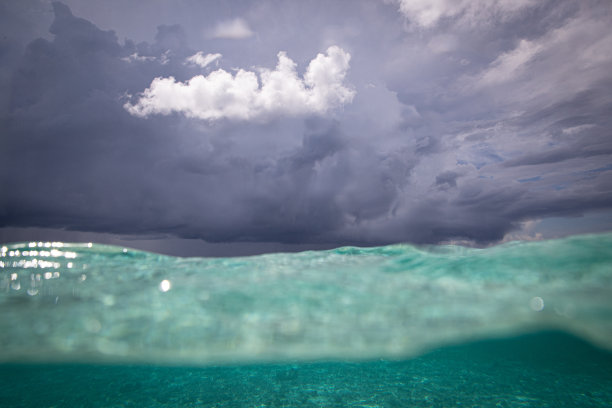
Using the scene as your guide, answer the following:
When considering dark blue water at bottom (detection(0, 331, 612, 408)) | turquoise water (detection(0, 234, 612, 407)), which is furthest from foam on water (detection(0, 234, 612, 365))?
dark blue water at bottom (detection(0, 331, 612, 408))

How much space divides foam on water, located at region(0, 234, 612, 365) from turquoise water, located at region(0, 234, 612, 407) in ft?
0.13

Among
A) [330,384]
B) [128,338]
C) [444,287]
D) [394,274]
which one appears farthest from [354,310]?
[128,338]

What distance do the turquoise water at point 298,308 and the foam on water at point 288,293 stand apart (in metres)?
0.04

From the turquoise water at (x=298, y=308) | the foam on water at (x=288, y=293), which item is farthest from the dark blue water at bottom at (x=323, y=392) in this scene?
the foam on water at (x=288, y=293)

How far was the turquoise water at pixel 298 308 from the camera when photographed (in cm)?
804

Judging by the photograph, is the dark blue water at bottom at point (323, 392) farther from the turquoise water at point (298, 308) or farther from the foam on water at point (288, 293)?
the foam on water at point (288, 293)

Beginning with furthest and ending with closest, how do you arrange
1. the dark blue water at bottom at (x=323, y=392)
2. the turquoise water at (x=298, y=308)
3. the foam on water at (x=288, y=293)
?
the dark blue water at bottom at (x=323, y=392), the turquoise water at (x=298, y=308), the foam on water at (x=288, y=293)

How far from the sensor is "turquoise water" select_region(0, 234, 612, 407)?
8039 millimetres

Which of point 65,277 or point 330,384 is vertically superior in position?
point 65,277

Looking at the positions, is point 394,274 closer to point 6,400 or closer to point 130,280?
point 130,280

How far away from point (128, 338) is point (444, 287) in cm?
1050

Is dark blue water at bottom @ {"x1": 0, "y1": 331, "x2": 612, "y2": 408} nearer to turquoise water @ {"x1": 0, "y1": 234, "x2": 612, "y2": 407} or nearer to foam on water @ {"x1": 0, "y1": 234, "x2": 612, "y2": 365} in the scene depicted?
turquoise water @ {"x1": 0, "y1": 234, "x2": 612, "y2": 407}

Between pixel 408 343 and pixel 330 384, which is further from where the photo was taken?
pixel 408 343

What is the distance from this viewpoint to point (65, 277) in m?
8.51
